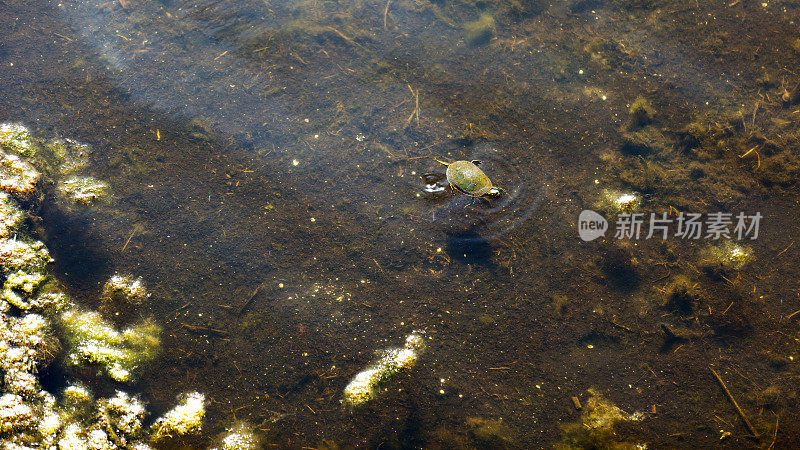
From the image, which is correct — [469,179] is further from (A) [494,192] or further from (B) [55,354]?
(B) [55,354]

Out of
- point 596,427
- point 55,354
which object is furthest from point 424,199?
point 55,354

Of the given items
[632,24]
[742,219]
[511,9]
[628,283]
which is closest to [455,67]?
[511,9]

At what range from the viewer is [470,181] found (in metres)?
3.09

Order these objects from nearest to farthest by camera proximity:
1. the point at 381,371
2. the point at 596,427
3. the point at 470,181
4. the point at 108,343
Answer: the point at 596,427 < the point at 381,371 < the point at 108,343 < the point at 470,181

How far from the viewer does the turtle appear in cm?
310

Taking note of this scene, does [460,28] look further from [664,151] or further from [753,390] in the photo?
[753,390]

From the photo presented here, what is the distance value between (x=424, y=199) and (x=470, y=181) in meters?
0.37

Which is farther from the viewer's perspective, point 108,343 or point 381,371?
point 108,343

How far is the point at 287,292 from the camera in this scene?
2.91m

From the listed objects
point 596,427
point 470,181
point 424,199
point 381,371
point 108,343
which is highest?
point 470,181

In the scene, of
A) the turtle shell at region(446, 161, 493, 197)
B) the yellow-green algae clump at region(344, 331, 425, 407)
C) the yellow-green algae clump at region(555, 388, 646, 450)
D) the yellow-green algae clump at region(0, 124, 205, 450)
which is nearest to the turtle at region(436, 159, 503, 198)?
the turtle shell at region(446, 161, 493, 197)

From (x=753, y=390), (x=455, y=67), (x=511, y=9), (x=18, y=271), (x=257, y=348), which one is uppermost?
(x=511, y=9)

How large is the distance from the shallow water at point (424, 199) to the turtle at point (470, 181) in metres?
0.09

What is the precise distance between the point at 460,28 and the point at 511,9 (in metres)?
0.56
